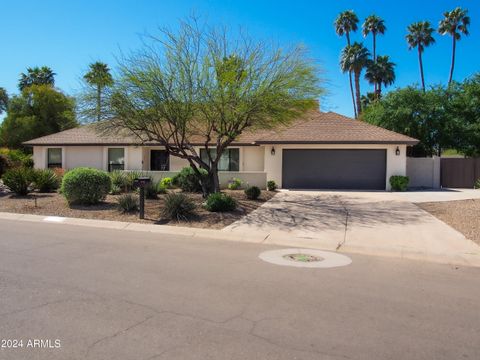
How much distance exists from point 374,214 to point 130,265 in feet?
29.9

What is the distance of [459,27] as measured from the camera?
47062 millimetres

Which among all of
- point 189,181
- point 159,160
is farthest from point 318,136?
point 159,160

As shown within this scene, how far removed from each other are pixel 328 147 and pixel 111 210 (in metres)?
12.9

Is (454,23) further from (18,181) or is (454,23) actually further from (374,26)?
(18,181)

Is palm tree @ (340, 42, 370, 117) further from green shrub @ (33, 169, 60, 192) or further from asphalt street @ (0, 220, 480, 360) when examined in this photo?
asphalt street @ (0, 220, 480, 360)

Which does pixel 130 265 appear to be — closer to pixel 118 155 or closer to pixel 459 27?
pixel 118 155

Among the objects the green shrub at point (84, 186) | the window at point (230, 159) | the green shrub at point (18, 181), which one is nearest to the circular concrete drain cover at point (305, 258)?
the green shrub at point (84, 186)

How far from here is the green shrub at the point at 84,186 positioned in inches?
578

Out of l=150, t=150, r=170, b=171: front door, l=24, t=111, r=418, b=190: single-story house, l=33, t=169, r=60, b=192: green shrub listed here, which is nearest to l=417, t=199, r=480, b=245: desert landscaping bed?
l=24, t=111, r=418, b=190: single-story house

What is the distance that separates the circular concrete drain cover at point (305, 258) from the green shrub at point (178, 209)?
4666 mm

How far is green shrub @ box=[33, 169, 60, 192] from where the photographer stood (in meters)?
18.6

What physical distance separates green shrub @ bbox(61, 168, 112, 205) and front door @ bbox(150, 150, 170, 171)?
36.1 feet

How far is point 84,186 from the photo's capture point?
48.3ft

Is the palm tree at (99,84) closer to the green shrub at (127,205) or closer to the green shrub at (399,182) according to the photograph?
the green shrub at (127,205)
